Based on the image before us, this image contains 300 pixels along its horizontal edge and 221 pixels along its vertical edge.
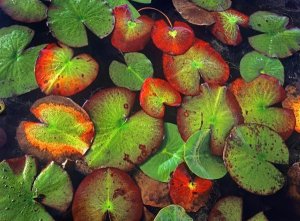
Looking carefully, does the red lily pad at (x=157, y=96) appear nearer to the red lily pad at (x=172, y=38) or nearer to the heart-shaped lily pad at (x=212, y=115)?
the heart-shaped lily pad at (x=212, y=115)

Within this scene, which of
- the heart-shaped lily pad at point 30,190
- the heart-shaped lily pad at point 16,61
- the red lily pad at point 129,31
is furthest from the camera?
the red lily pad at point 129,31

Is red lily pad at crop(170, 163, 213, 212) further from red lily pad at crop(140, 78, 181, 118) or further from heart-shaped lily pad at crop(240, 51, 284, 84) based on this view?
heart-shaped lily pad at crop(240, 51, 284, 84)

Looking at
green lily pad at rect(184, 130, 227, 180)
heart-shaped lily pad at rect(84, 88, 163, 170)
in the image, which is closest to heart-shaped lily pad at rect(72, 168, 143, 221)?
heart-shaped lily pad at rect(84, 88, 163, 170)

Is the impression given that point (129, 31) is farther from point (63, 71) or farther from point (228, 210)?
point (228, 210)

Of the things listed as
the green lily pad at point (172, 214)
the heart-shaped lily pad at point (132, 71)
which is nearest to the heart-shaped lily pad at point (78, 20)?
the heart-shaped lily pad at point (132, 71)

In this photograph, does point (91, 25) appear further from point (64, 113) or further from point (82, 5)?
point (64, 113)

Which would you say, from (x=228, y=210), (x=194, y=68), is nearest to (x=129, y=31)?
(x=194, y=68)

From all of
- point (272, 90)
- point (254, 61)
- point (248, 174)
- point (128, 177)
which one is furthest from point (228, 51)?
point (128, 177)
